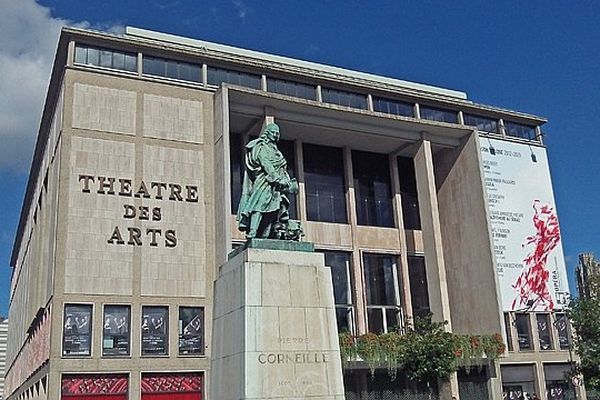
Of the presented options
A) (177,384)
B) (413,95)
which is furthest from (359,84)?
(177,384)

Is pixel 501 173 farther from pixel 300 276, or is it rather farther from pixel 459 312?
pixel 300 276

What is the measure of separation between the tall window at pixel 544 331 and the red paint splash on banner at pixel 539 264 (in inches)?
21.3

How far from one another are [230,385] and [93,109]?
66.6ft

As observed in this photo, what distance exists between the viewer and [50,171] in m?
35.6

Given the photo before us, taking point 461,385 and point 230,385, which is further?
point 461,385

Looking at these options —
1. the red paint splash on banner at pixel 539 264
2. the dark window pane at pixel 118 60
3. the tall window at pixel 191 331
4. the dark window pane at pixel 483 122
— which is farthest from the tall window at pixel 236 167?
the red paint splash on banner at pixel 539 264

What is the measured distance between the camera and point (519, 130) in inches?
1748

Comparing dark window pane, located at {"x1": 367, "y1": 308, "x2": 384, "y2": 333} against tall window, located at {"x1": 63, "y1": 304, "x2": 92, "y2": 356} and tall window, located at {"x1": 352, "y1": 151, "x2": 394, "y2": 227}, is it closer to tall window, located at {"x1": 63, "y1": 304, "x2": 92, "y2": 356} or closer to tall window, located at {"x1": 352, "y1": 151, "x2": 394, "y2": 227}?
tall window, located at {"x1": 352, "y1": 151, "x2": 394, "y2": 227}

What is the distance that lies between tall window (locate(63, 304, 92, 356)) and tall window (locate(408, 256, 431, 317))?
1849 cm

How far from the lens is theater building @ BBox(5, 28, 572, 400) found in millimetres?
29234

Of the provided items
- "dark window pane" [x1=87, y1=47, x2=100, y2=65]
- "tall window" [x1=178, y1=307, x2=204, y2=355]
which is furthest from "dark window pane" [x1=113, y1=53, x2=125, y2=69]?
"tall window" [x1=178, y1=307, x2=204, y2=355]

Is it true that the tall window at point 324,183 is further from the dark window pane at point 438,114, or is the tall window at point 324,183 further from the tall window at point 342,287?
the dark window pane at point 438,114

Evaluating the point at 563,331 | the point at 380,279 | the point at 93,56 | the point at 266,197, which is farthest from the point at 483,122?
the point at 266,197

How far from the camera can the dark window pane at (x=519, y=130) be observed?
44.0 m
